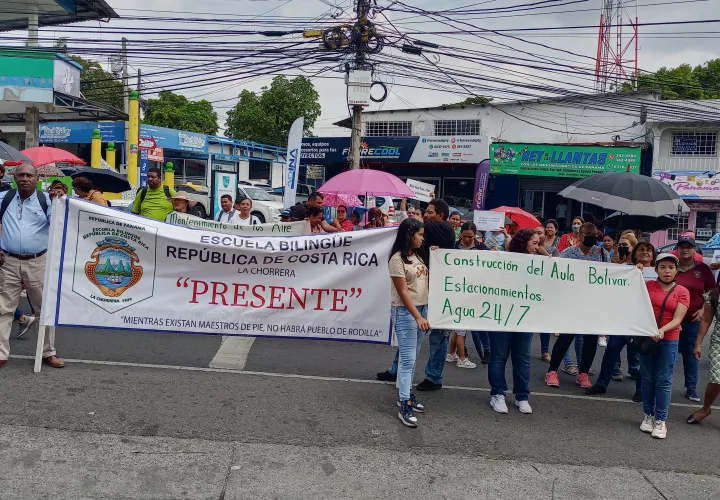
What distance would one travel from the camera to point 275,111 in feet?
141

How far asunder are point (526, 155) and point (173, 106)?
102 feet

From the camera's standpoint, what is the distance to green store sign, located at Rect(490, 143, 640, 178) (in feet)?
82.4

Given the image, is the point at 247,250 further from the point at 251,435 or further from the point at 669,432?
the point at 669,432

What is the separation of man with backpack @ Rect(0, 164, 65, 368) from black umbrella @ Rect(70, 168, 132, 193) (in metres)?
4.51

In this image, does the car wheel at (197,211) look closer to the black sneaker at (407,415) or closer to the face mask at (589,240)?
the face mask at (589,240)

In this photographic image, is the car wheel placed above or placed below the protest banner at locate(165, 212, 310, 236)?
above

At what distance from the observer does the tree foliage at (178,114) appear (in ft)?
159

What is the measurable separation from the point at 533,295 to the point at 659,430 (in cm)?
146

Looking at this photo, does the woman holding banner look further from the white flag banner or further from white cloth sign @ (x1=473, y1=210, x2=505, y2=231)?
the white flag banner

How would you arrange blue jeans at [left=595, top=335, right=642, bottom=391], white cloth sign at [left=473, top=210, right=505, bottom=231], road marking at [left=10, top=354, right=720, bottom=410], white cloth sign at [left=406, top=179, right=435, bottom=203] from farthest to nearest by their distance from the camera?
white cloth sign at [left=406, top=179, right=435, bottom=203] → white cloth sign at [left=473, top=210, right=505, bottom=231] → blue jeans at [left=595, top=335, right=642, bottom=391] → road marking at [left=10, top=354, right=720, bottom=410]

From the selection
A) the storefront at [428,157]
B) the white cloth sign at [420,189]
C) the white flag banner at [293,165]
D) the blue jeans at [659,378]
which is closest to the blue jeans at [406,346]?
the blue jeans at [659,378]

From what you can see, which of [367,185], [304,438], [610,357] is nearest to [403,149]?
[367,185]

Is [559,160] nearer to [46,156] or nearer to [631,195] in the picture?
[46,156]

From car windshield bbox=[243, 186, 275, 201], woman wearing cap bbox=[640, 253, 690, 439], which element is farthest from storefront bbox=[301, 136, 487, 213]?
woman wearing cap bbox=[640, 253, 690, 439]
